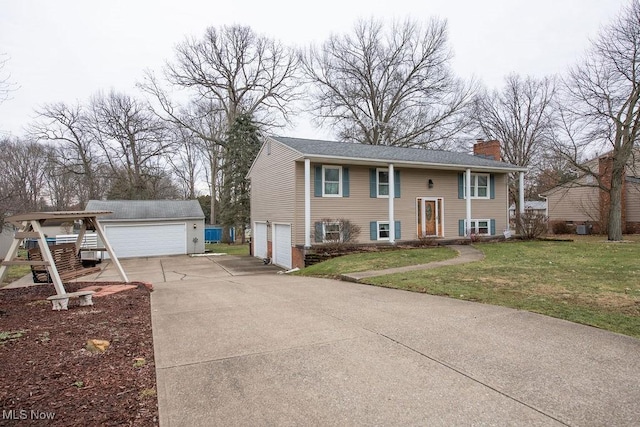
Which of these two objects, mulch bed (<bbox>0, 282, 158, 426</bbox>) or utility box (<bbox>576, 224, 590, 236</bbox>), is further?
utility box (<bbox>576, 224, 590, 236</bbox>)

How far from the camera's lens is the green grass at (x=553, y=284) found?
18.3ft

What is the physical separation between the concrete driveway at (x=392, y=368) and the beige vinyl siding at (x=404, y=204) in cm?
962

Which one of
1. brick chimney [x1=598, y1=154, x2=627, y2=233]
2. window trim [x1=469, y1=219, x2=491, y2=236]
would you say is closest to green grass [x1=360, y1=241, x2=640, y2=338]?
window trim [x1=469, y1=219, x2=491, y2=236]

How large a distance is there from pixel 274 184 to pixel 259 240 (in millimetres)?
4433

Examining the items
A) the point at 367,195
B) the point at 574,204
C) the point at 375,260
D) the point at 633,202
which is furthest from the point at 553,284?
the point at 574,204

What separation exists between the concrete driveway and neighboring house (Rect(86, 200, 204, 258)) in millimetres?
18840

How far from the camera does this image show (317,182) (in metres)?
15.7

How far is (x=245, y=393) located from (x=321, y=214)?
41.5 feet

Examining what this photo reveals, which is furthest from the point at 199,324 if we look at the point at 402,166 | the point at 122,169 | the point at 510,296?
the point at 122,169

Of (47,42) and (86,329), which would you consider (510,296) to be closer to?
(86,329)

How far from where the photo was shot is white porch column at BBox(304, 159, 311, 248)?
48.3ft

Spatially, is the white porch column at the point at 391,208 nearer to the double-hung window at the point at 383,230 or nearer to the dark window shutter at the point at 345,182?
the double-hung window at the point at 383,230

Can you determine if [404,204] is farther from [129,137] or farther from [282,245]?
[129,137]

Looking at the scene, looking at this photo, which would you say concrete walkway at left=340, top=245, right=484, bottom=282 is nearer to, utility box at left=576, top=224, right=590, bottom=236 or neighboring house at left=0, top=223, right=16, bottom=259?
utility box at left=576, top=224, right=590, bottom=236
